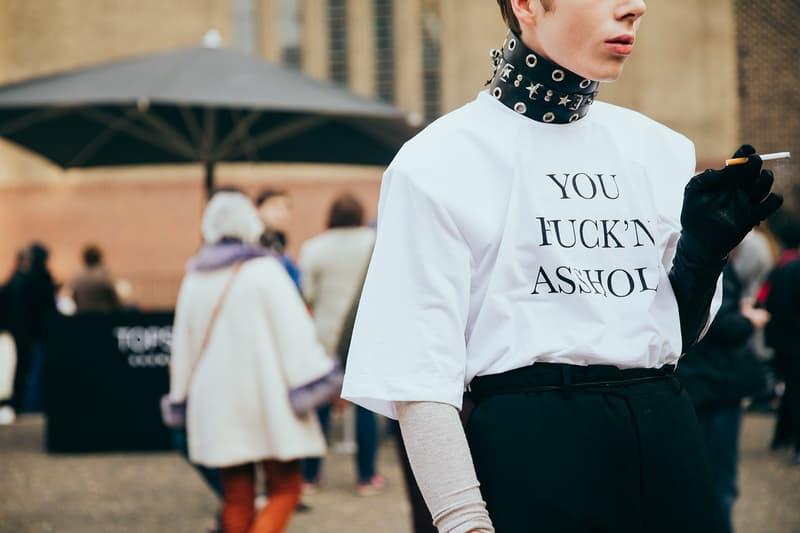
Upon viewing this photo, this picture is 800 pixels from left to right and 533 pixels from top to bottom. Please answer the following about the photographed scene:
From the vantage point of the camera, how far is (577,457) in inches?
77.5

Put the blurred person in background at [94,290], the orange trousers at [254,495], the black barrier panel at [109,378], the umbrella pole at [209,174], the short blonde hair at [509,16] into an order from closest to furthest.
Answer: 1. the short blonde hair at [509,16]
2. the orange trousers at [254,495]
3. the black barrier panel at [109,378]
4. the umbrella pole at [209,174]
5. the blurred person in background at [94,290]

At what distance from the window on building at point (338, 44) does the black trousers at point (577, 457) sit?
65.1 ft

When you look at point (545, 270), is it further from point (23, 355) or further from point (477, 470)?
point (23, 355)

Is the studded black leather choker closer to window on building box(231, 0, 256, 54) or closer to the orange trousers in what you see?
the orange trousers

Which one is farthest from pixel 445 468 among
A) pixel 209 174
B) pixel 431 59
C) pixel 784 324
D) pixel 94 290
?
pixel 431 59

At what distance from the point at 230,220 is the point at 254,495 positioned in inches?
50.9

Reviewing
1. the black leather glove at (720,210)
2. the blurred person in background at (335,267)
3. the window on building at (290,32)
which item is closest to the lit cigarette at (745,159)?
the black leather glove at (720,210)

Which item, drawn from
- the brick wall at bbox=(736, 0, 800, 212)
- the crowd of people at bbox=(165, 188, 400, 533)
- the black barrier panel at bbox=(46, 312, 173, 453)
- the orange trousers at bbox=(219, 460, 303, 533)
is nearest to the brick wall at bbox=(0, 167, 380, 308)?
the brick wall at bbox=(736, 0, 800, 212)

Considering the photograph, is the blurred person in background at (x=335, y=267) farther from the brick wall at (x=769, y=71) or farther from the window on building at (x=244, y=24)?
the brick wall at (x=769, y=71)

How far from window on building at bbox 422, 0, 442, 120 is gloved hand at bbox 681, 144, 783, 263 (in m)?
19.3

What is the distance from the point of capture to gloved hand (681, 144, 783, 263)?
203cm

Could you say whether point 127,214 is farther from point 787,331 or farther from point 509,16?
point 509,16

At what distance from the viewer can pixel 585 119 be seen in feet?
7.18

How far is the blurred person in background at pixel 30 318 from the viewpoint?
11781mm
